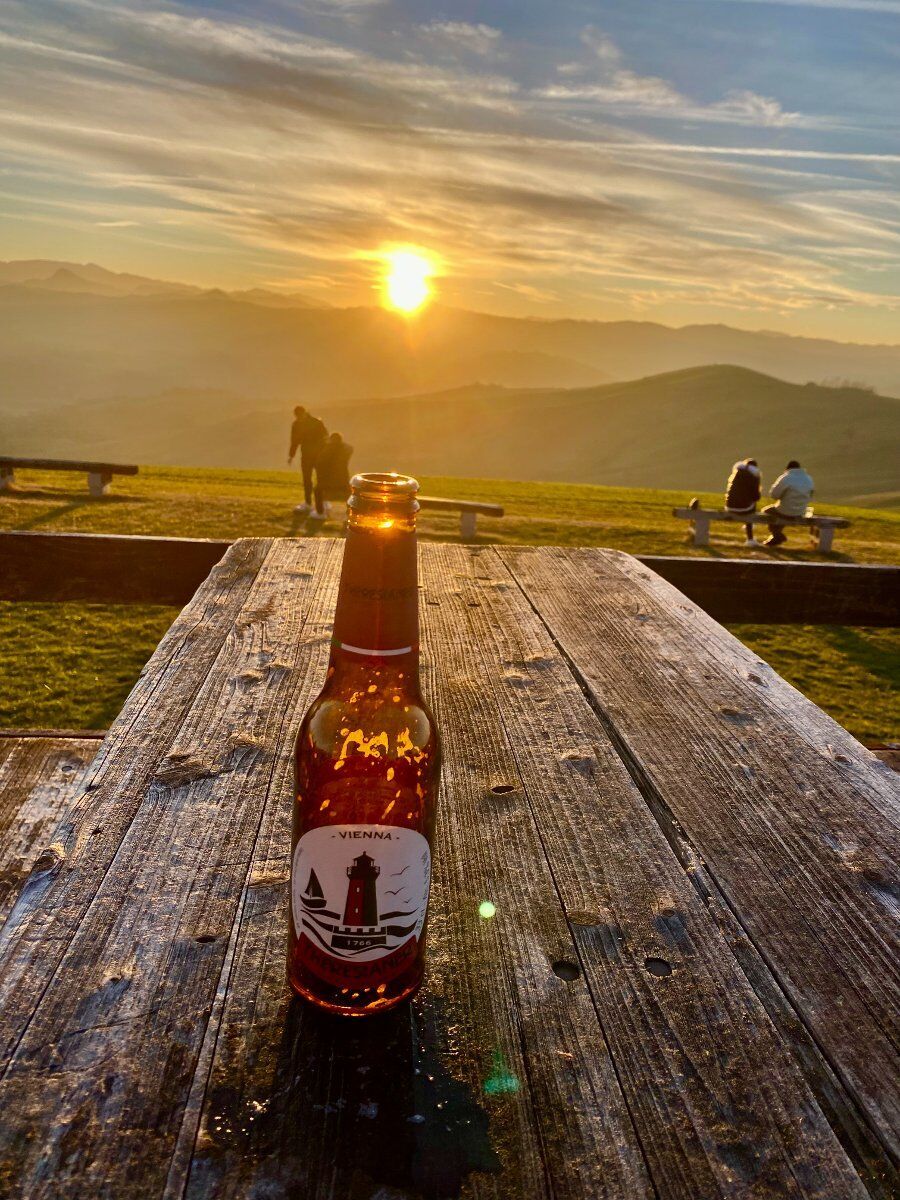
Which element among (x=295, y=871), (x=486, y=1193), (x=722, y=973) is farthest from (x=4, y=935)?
(x=722, y=973)

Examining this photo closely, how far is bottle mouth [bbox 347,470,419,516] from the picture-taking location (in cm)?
116

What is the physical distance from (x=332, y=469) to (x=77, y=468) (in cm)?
512

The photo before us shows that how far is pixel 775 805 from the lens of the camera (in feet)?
5.94

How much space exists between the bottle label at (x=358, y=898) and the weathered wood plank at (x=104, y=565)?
301 centimetres

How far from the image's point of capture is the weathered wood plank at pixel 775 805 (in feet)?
4.19

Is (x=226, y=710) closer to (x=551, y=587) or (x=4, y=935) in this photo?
(x=4, y=935)

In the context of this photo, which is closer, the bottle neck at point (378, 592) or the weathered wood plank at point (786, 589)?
the bottle neck at point (378, 592)

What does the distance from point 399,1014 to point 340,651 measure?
1.57 feet

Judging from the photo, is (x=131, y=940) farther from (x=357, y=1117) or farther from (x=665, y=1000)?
(x=665, y=1000)

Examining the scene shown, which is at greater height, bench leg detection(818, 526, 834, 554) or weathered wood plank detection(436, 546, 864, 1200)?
weathered wood plank detection(436, 546, 864, 1200)

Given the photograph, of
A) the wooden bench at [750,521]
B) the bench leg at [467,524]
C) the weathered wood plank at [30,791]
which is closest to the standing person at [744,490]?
the wooden bench at [750,521]

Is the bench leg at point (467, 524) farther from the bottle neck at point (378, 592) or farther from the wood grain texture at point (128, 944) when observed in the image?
the bottle neck at point (378, 592)

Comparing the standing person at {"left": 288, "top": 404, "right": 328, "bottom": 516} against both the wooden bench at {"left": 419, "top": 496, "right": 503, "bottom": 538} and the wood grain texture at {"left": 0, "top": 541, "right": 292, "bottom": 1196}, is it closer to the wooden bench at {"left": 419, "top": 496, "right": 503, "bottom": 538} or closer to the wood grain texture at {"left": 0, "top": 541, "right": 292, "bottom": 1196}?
the wooden bench at {"left": 419, "top": 496, "right": 503, "bottom": 538}

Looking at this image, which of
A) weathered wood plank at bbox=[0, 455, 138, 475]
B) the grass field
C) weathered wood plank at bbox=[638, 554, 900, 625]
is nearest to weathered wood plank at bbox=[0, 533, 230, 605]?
weathered wood plank at bbox=[638, 554, 900, 625]
